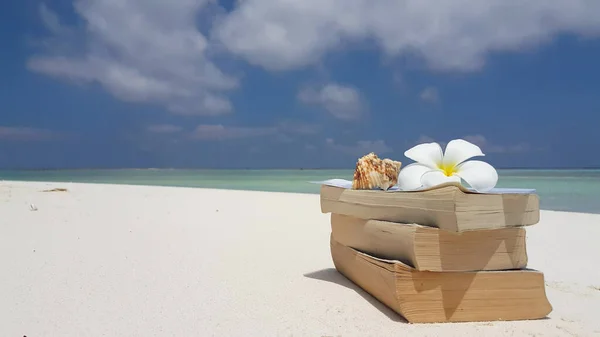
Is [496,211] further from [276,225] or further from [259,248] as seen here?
[276,225]

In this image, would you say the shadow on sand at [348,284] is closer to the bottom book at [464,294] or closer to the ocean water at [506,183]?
the bottom book at [464,294]

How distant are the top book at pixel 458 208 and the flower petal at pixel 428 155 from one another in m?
0.32

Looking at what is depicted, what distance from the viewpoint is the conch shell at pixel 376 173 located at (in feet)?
11.1

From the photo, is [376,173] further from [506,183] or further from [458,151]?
[506,183]

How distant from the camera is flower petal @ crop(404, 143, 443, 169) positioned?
3162 mm

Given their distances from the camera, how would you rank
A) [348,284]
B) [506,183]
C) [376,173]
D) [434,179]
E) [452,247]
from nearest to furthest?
[452,247] → [434,179] → [376,173] → [348,284] → [506,183]

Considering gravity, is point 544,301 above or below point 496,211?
below

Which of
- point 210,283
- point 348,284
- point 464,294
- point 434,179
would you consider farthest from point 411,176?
point 210,283

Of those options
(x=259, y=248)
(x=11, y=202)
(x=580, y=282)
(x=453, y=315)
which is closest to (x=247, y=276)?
(x=259, y=248)

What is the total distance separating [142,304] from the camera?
3.24 m

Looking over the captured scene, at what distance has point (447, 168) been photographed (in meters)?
3.14

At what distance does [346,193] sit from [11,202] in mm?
8923

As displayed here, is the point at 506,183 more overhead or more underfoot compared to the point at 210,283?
more overhead

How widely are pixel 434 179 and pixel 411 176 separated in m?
0.21
